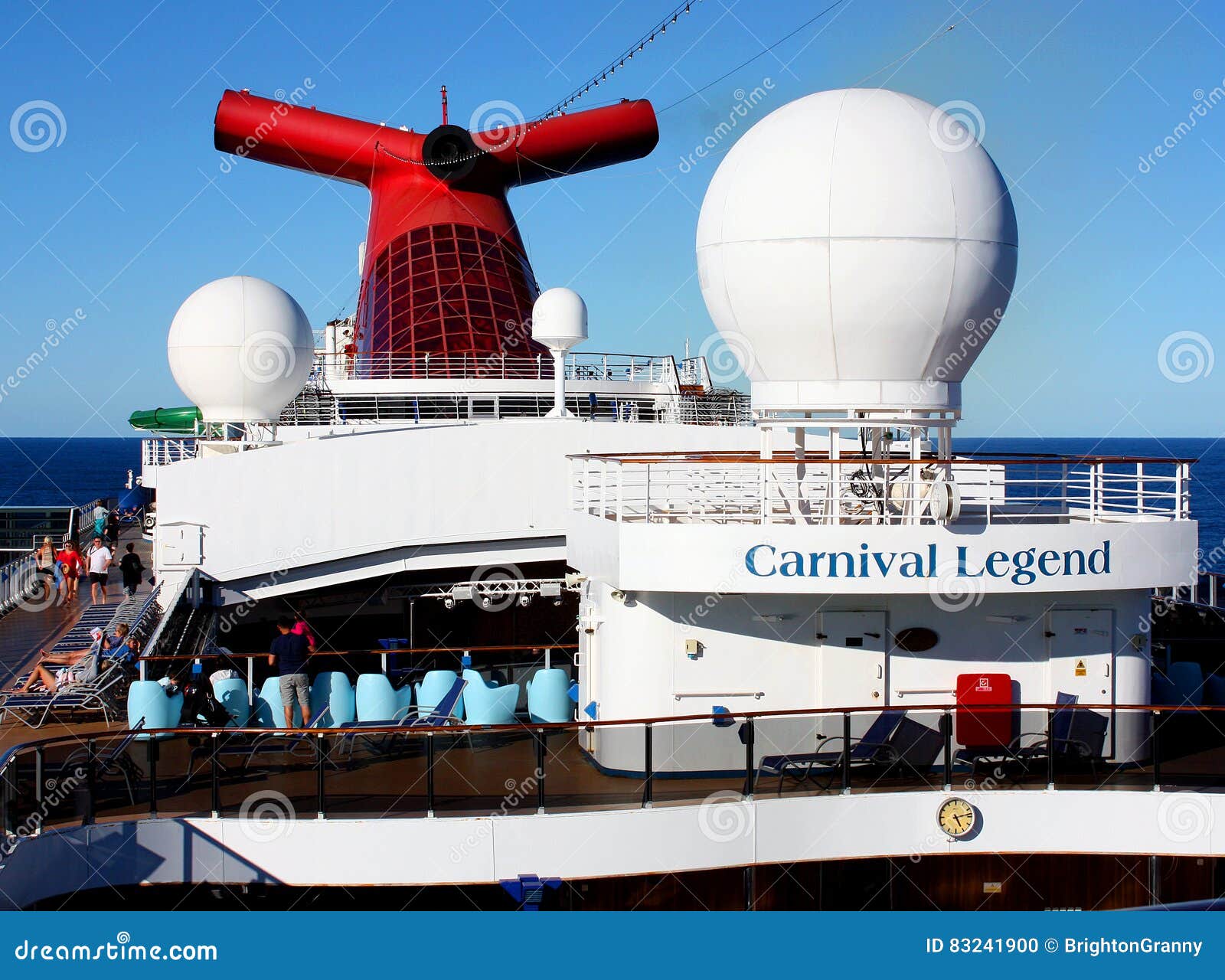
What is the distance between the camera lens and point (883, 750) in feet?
35.2

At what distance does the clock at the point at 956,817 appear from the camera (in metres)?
10.6

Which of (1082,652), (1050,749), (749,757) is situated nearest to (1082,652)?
(1082,652)

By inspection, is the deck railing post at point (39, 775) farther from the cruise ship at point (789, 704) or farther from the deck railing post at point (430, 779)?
the deck railing post at point (430, 779)

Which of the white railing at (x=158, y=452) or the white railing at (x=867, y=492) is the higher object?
the white railing at (x=158, y=452)

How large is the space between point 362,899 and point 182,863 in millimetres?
1472

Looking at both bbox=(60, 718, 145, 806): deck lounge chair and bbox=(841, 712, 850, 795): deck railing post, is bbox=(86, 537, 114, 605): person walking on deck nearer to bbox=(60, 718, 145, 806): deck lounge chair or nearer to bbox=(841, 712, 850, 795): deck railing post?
bbox=(60, 718, 145, 806): deck lounge chair

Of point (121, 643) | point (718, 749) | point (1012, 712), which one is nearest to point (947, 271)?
point (1012, 712)

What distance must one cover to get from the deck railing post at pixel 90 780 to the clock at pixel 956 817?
6.49 m

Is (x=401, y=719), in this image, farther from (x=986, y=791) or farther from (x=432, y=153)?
(x=432, y=153)

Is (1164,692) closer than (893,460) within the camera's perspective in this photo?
No

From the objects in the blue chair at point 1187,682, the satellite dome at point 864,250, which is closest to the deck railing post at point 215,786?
the satellite dome at point 864,250

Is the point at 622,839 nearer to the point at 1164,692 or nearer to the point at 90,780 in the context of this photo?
the point at 90,780

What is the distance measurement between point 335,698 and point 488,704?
1799 millimetres

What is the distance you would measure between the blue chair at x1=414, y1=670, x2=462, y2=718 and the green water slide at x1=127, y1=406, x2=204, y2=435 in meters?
18.9
